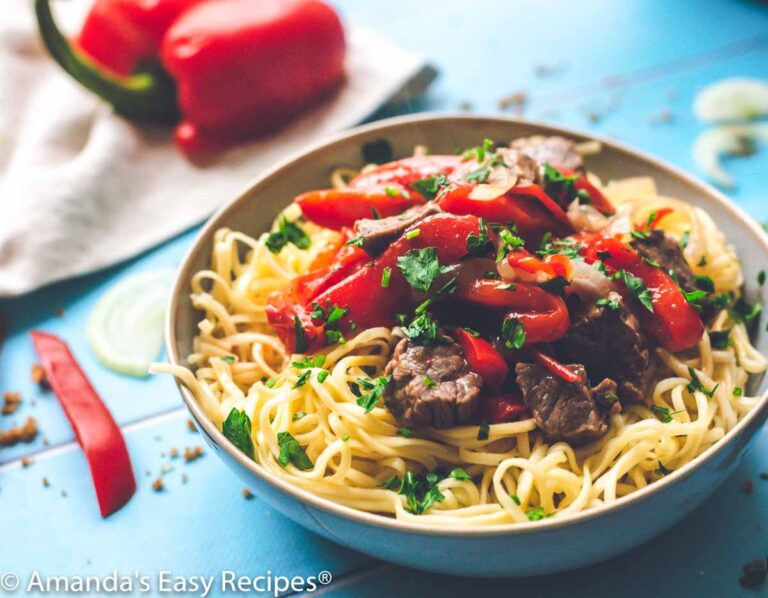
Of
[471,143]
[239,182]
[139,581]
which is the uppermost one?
[471,143]

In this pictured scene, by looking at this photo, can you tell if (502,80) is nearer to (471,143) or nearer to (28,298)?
(471,143)

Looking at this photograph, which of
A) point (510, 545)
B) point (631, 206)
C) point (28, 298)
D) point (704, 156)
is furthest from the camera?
point (704, 156)

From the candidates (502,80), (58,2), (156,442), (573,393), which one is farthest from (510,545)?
(58,2)

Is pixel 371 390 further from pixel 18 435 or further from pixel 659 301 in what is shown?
pixel 18 435

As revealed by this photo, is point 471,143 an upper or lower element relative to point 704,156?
upper

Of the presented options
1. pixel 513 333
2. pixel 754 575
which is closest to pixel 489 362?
pixel 513 333

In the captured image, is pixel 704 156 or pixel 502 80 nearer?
pixel 704 156

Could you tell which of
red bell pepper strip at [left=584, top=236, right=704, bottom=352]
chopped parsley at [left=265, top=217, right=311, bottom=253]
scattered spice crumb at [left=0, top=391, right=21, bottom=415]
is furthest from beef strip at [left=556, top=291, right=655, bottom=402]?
scattered spice crumb at [left=0, top=391, right=21, bottom=415]
